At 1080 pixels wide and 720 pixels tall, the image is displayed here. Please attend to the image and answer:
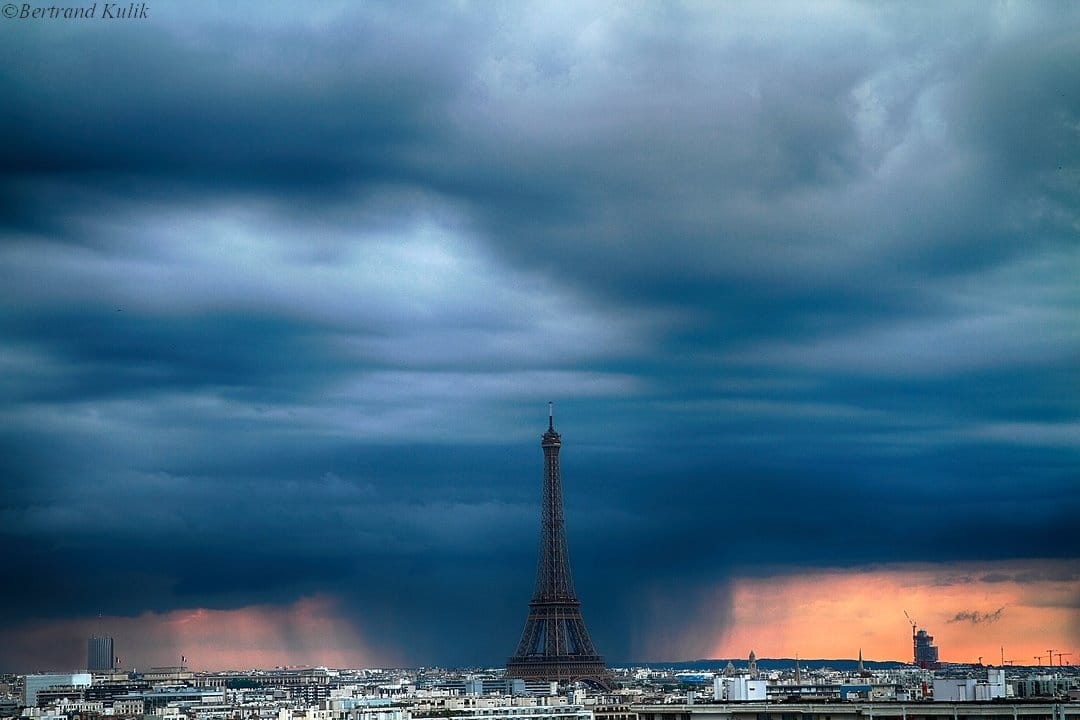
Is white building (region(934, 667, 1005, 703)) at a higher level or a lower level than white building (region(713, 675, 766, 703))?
lower

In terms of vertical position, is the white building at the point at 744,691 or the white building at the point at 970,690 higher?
the white building at the point at 744,691

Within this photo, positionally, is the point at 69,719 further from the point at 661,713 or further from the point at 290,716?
the point at 661,713

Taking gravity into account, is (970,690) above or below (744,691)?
below

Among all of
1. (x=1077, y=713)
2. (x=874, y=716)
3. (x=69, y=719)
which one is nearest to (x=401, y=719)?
(x=69, y=719)

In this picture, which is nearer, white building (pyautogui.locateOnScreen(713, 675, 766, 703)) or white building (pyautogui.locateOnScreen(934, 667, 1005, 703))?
white building (pyautogui.locateOnScreen(934, 667, 1005, 703))

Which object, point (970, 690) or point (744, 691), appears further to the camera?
point (744, 691)

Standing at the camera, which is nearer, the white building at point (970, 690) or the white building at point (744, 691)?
the white building at point (970, 690)

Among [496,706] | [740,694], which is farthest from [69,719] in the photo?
[740,694]

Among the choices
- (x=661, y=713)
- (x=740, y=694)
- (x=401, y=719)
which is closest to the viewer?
(x=661, y=713)

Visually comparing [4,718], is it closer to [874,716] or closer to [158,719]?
[158,719]

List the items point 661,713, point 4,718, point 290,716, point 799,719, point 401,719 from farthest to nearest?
1. point 4,718
2. point 290,716
3. point 401,719
4. point 661,713
5. point 799,719

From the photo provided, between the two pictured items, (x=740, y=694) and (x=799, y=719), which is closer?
(x=799, y=719)
